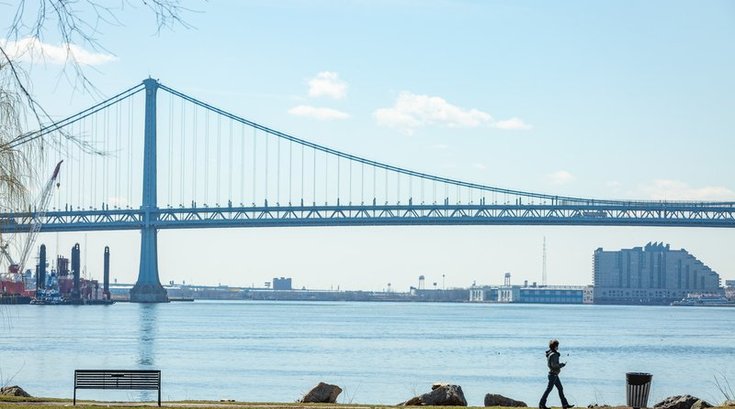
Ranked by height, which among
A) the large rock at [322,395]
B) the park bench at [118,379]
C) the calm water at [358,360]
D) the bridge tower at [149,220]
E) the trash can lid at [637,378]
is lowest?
the calm water at [358,360]

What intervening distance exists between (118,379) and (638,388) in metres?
7.21

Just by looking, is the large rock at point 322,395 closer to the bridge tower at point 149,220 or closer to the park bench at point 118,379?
the park bench at point 118,379

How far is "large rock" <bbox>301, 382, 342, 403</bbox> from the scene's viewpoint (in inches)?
842

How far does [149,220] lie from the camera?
3691 inches

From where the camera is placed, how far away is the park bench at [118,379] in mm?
19703

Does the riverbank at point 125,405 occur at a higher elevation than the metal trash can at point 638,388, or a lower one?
lower

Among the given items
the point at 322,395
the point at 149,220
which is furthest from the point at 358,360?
the point at 149,220

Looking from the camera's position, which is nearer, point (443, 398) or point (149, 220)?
point (443, 398)

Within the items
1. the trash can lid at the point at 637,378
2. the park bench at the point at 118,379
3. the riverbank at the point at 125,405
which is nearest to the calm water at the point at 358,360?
the park bench at the point at 118,379

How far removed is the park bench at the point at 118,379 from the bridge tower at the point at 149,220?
74.2m

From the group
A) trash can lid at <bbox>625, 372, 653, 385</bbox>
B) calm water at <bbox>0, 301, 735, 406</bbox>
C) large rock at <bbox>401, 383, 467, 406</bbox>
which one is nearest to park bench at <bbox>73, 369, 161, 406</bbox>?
large rock at <bbox>401, 383, 467, 406</bbox>

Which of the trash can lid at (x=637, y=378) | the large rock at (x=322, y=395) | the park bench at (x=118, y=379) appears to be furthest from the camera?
the large rock at (x=322, y=395)

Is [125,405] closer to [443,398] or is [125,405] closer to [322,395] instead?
[322,395]

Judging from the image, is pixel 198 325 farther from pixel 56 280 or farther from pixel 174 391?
pixel 56 280
